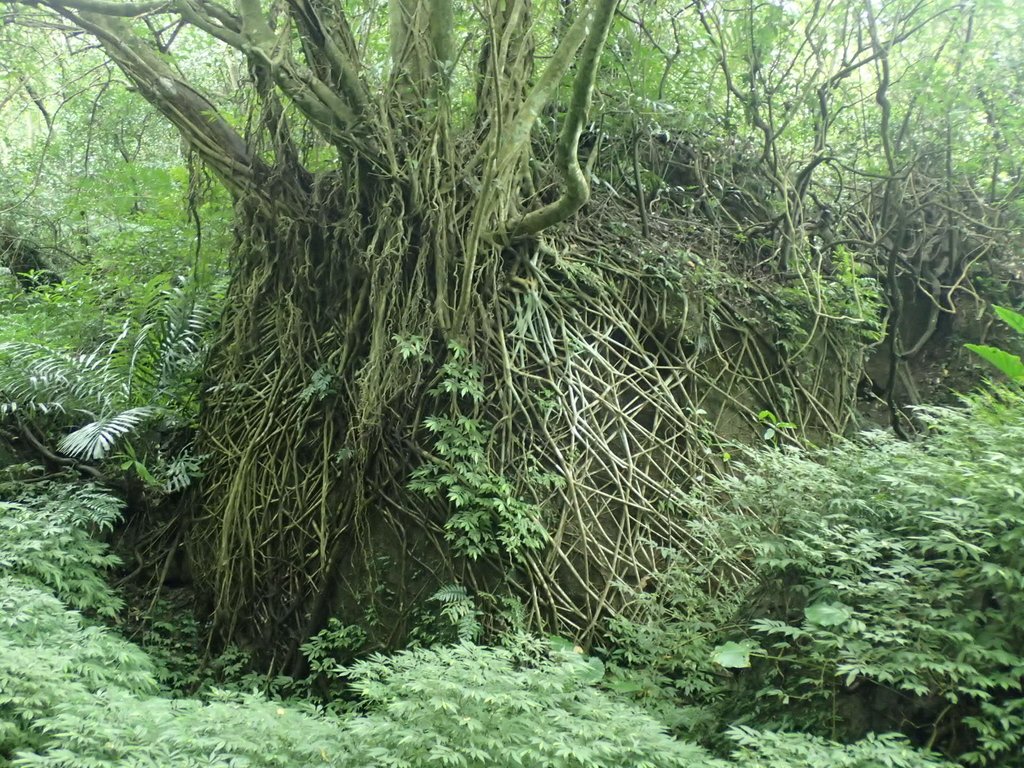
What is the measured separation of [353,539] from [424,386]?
1028 mm

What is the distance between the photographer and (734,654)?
9.64 ft

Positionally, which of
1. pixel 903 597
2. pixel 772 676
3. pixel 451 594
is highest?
pixel 903 597

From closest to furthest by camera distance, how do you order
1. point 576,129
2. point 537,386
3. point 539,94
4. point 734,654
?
point 734,654 < point 576,129 < point 539,94 < point 537,386

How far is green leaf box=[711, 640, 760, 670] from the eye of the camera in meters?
2.91

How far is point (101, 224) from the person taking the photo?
8.70 meters

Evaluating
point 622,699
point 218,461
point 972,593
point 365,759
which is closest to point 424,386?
point 218,461

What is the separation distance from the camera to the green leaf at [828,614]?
2686 mm

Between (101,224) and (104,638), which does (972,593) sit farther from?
(101,224)

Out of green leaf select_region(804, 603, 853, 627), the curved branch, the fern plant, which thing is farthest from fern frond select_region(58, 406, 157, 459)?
green leaf select_region(804, 603, 853, 627)

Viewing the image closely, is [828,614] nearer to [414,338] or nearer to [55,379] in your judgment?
[414,338]

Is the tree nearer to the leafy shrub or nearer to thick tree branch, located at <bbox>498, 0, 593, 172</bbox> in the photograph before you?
thick tree branch, located at <bbox>498, 0, 593, 172</bbox>

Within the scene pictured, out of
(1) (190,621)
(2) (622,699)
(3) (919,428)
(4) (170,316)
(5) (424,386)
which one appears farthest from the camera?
(3) (919,428)

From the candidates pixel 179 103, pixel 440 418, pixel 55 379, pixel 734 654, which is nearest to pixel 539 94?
pixel 440 418

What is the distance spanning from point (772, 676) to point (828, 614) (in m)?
0.38
